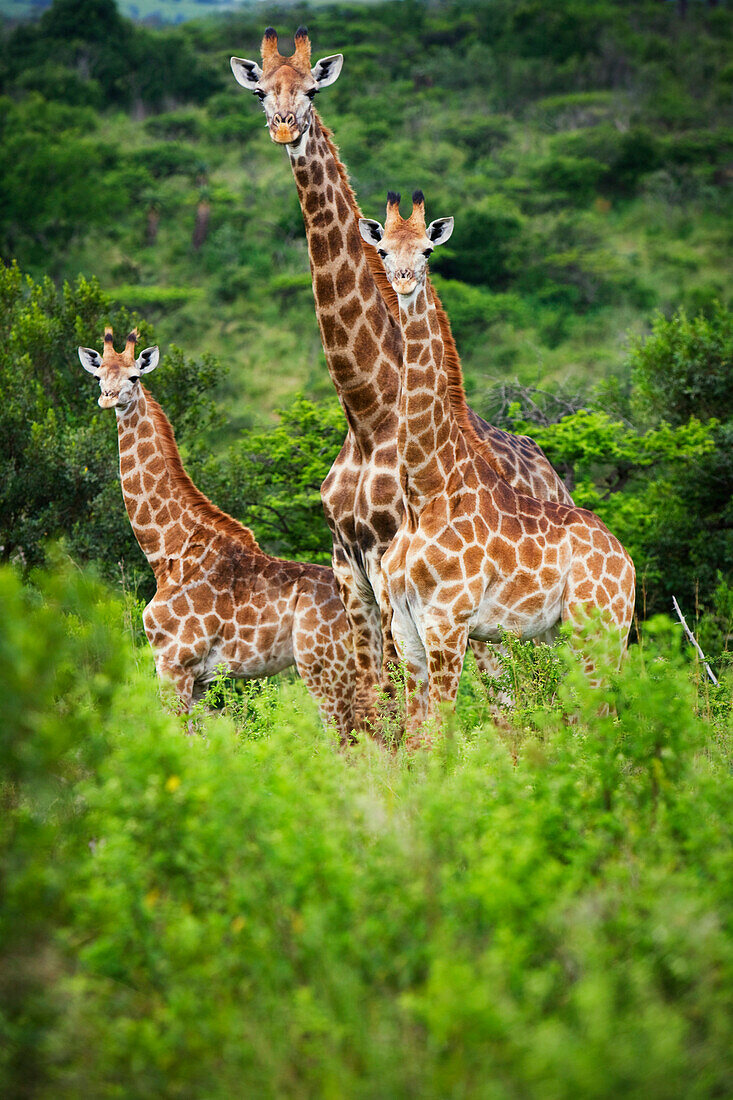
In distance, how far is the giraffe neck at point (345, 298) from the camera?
22.3ft

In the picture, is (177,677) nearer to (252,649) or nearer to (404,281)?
(252,649)

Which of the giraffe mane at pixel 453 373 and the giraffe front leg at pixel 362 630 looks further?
the giraffe front leg at pixel 362 630

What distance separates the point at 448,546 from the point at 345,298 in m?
2.06

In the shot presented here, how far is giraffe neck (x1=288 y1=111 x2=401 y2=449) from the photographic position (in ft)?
22.3

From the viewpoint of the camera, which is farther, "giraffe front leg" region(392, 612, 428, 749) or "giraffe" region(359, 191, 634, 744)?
"giraffe front leg" region(392, 612, 428, 749)

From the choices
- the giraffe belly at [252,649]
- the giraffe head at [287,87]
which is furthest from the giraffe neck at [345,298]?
the giraffe belly at [252,649]

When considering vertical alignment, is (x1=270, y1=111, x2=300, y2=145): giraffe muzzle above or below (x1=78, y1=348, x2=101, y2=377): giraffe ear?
above

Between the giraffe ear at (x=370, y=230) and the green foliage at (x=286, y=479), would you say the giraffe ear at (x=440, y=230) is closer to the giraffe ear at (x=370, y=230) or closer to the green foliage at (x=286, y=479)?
the giraffe ear at (x=370, y=230)

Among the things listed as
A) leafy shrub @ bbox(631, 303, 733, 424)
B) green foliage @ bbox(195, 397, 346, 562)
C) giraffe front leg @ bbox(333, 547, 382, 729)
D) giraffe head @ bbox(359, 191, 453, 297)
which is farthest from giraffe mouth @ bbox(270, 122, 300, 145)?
leafy shrub @ bbox(631, 303, 733, 424)

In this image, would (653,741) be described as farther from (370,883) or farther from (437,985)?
(437,985)

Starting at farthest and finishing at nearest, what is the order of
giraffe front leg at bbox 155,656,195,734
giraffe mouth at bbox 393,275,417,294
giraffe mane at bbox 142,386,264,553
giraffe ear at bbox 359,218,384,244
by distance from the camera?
giraffe mane at bbox 142,386,264,553 < giraffe front leg at bbox 155,656,195,734 < giraffe ear at bbox 359,218,384,244 < giraffe mouth at bbox 393,275,417,294

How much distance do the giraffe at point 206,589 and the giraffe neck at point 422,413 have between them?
2.04 m

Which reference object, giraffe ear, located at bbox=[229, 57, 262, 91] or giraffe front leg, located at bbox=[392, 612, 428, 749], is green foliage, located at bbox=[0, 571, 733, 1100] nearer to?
giraffe front leg, located at bbox=[392, 612, 428, 749]

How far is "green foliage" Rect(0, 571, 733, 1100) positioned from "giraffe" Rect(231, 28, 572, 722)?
2.90 meters
